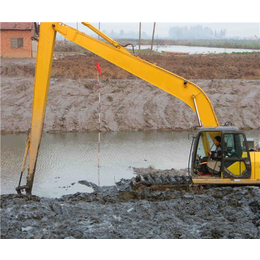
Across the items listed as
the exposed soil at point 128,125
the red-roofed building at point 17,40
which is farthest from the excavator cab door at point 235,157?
the red-roofed building at point 17,40

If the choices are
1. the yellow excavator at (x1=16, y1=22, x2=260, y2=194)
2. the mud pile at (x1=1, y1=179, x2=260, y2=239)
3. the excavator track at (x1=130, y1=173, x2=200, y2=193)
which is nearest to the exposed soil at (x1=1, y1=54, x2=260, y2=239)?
the mud pile at (x1=1, y1=179, x2=260, y2=239)

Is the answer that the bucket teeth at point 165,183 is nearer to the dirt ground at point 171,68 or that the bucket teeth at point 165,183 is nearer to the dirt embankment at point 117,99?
the dirt embankment at point 117,99

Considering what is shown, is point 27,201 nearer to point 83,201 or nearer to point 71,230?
point 83,201

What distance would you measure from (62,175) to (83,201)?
9.17 ft

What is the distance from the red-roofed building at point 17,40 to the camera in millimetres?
31422

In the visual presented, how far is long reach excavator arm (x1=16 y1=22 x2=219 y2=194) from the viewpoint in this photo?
923cm

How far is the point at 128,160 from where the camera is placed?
13141mm

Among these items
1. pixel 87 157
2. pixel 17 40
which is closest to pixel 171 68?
pixel 17 40

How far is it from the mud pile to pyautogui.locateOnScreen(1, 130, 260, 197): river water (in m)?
1.54

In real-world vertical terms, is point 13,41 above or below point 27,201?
above

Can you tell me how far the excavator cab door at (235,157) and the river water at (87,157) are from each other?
11.7 ft

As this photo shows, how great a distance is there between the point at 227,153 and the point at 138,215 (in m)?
2.78

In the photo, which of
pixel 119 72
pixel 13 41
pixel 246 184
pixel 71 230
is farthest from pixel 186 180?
pixel 13 41

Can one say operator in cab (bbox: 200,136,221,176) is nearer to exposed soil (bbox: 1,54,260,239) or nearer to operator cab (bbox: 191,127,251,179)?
operator cab (bbox: 191,127,251,179)
